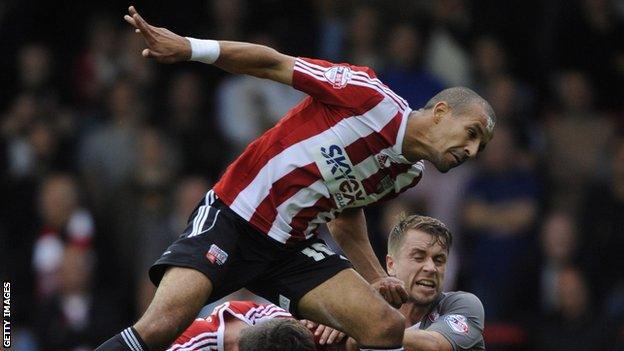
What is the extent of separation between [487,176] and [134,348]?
5218 millimetres

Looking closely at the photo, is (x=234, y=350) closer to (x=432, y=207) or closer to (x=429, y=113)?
(x=429, y=113)

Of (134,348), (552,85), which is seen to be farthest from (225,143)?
(134,348)

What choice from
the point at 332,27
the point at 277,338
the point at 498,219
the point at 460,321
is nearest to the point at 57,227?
the point at 332,27

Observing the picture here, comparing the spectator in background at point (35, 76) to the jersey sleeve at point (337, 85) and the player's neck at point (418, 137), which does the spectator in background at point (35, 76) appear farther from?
the player's neck at point (418, 137)

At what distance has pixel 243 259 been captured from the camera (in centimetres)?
738

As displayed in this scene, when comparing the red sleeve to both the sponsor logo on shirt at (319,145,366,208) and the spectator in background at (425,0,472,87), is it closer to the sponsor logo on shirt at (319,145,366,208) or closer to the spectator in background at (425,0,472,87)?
the sponsor logo on shirt at (319,145,366,208)

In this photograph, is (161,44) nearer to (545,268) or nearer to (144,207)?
(144,207)

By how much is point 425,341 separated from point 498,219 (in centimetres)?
428

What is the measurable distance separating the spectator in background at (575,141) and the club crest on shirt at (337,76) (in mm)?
4785

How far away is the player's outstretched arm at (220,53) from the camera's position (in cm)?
697

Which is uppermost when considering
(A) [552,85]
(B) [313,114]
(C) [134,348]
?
(A) [552,85]

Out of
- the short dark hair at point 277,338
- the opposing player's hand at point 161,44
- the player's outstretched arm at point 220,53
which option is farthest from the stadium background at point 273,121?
the short dark hair at point 277,338

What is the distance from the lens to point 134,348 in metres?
6.91

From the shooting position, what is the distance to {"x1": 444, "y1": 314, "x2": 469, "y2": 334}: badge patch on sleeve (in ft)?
24.8
